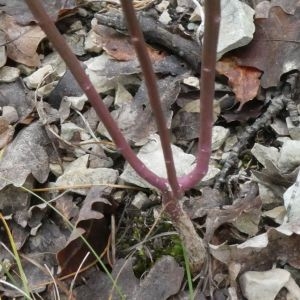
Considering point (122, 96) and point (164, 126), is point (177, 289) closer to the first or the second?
point (164, 126)

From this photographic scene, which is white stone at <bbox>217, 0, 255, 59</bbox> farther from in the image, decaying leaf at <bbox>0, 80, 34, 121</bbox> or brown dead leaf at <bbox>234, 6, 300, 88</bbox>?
decaying leaf at <bbox>0, 80, 34, 121</bbox>

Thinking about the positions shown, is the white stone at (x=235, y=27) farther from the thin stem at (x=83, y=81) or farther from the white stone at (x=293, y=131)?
the thin stem at (x=83, y=81)

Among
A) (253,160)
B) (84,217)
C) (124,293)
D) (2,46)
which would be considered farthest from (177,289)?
(2,46)

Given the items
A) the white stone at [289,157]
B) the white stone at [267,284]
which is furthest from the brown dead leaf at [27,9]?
the white stone at [267,284]

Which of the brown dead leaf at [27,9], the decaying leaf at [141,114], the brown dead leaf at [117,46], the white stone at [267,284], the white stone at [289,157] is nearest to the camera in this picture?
the white stone at [267,284]

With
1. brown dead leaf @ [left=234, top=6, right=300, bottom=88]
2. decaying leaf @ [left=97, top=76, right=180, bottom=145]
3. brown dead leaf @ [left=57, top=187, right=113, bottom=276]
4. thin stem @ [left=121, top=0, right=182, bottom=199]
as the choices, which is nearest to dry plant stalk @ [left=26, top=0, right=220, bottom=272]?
thin stem @ [left=121, top=0, right=182, bottom=199]

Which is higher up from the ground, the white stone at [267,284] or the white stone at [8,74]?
A: the white stone at [8,74]

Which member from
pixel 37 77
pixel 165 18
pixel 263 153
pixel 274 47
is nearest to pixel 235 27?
pixel 274 47

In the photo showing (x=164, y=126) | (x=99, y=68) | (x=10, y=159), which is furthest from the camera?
(x=99, y=68)
